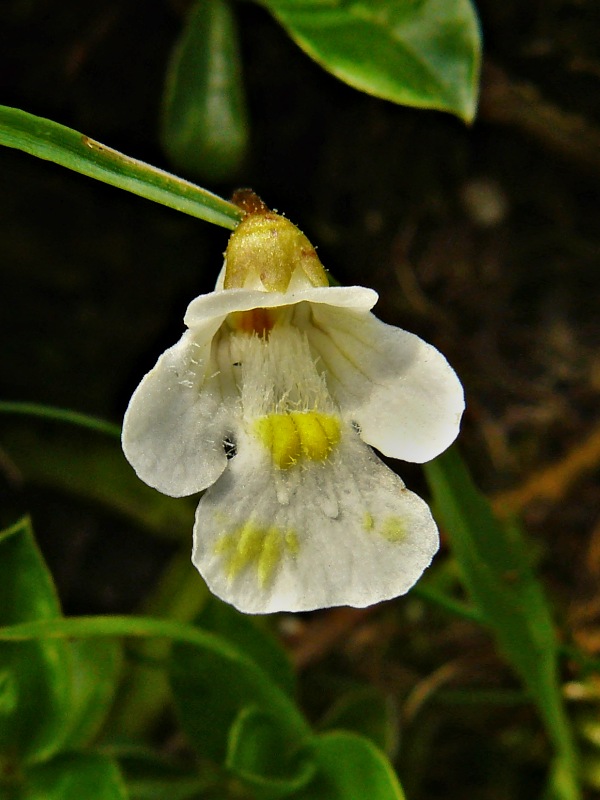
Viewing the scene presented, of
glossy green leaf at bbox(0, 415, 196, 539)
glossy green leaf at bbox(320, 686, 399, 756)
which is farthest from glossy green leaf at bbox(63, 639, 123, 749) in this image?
glossy green leaf at bbox(0, 415, 196, 539)

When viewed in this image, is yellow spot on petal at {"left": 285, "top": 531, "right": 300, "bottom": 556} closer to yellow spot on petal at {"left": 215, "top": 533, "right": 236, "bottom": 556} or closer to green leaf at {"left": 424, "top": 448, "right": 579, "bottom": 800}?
yellow spot on petal at {"left": 215, "top": 533, "right": 236, "bottom": 556}

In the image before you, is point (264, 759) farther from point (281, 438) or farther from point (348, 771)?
point (281, 438)

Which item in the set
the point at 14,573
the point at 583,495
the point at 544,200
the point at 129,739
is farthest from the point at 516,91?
the point at 129,739

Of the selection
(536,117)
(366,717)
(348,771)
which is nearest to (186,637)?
(348,771)

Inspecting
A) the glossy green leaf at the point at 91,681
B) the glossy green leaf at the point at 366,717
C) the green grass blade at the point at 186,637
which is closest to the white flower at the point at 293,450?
the green grass blade at the point at 186,637

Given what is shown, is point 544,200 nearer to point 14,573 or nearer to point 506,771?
point 506,771

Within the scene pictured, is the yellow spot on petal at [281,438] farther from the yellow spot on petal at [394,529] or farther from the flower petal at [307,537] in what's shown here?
the yellow spot on petal at [394,529]
